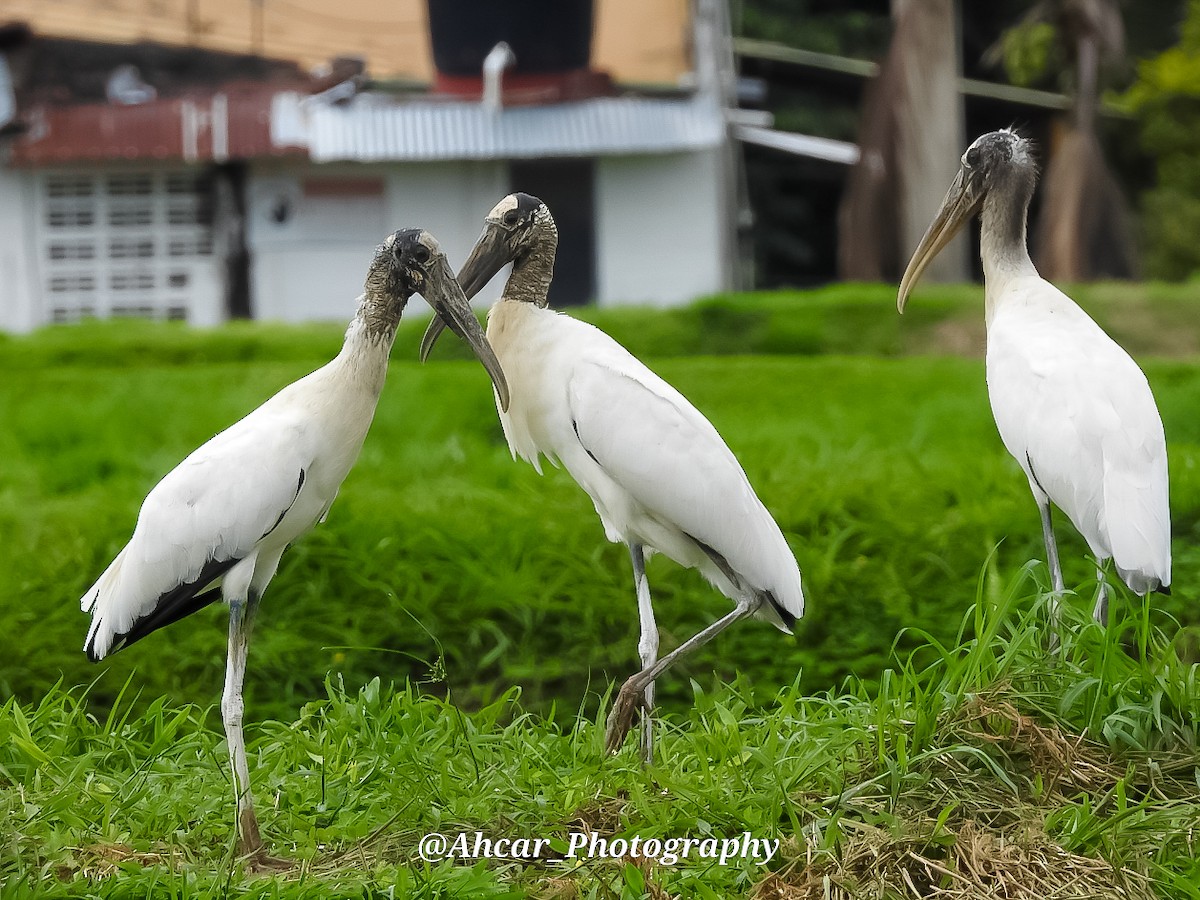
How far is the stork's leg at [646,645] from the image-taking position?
12.8 feet

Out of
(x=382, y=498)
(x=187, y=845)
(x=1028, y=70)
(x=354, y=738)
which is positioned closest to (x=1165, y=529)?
(x=354, y=738)

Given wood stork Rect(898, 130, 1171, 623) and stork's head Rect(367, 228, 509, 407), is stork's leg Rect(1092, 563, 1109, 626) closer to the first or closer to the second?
wood stork Rect(898, 130, 1171, 623)

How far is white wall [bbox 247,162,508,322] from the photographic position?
51.7ft

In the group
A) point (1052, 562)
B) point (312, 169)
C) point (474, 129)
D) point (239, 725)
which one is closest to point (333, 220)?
point (312, 169)

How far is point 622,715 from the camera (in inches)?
154

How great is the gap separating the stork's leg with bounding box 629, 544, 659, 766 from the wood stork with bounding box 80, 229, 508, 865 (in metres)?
0.66

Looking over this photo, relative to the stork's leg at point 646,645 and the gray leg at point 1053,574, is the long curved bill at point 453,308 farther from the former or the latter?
the gray leg at point 1053,574

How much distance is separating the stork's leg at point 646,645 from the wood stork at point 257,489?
661mm

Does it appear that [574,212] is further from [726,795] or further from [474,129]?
[726,795]

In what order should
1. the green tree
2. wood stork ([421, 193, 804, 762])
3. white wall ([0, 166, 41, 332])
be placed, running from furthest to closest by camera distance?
the green tree, white wall ([0, 166, 41, 332]), wood stork ([421, 193, 804, 762])

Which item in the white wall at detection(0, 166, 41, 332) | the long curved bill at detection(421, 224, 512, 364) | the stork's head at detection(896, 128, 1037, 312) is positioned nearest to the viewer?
the long curved bill at detection(421, 224, 512, 364)

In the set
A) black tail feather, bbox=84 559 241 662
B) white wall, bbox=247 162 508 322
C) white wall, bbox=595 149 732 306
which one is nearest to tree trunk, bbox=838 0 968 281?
white wall, bbox=595 149 732 306

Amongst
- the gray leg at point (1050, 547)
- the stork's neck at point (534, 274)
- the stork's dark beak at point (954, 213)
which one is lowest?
the gray leg at point (1050, 547)

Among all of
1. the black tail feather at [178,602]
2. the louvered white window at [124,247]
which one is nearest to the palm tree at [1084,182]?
the louvered white window at [124,247]
